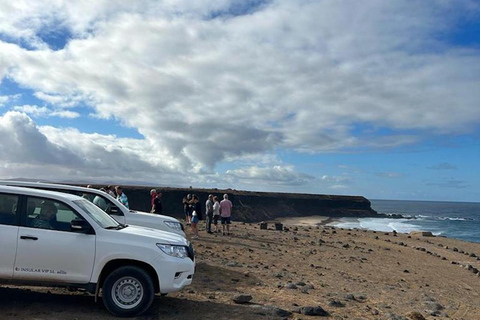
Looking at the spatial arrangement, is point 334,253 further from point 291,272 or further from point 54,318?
point 54,318

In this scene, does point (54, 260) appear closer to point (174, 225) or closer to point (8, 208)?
point (8, 208)

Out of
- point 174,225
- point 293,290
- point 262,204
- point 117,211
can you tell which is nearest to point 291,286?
point 293,290

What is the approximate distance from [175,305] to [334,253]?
12.1 metres

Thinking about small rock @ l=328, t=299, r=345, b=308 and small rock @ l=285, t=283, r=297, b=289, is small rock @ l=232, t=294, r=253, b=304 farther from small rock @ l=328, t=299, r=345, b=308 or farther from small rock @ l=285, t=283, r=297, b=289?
small rock @ l=285, t=283, r=297, b=289

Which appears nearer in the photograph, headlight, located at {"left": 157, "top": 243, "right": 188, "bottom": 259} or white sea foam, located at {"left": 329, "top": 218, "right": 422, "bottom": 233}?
headlight, located at {"left": 157, "top": 243, "right": 188, "bottom": 259}

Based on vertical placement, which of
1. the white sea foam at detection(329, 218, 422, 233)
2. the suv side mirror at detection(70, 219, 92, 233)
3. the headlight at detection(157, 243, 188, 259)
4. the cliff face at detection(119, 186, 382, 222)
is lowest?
the white sea foam at detection(329, 218, 422, 233)

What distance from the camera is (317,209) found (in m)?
82.9

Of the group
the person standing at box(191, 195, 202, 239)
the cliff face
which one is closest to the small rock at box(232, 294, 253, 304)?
the person standing at box(191, 195, 202, 239)

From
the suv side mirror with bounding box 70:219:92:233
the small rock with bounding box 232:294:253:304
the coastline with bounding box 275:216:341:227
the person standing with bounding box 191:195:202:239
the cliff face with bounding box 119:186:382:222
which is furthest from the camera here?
the cliff face with bounding box 119:186:382:222

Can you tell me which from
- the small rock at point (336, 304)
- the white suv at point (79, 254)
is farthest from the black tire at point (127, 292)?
the small rock at point (336, 304)

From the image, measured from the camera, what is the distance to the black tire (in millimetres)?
6891

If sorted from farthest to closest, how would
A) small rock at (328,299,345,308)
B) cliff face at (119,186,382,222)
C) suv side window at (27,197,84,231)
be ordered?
cliff face at (119,186,382,222) < small rock at (328,299,345,308) < suv side window at (27,197,84,231)

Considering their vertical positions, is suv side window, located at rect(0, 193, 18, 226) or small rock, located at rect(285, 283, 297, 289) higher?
suv side window, located at rect(0, 193, 18, 226)

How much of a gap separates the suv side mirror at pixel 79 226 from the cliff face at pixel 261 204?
134 ft
